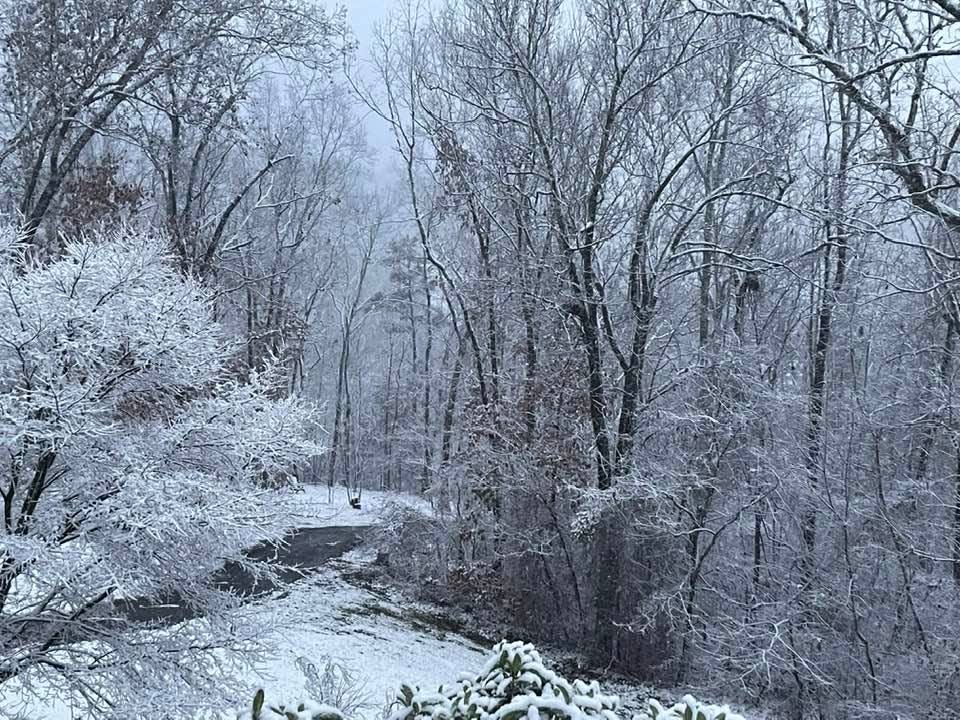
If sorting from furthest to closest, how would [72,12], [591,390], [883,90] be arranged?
[591,390], [72,12], [883,90]

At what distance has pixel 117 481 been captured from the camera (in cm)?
487

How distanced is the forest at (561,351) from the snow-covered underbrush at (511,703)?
2597 millimetres

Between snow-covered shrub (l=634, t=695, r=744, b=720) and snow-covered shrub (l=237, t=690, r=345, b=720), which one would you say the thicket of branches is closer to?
snow-covered shrub (l=634, t=695, r=744, b=720)

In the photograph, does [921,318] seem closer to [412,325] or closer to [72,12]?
[72,12]

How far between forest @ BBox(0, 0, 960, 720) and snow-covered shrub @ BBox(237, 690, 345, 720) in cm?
251

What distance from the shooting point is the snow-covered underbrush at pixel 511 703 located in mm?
2277

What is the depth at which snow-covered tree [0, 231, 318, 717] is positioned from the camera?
15.4ft

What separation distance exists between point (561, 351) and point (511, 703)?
36.1 feet

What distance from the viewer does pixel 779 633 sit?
9672 mm

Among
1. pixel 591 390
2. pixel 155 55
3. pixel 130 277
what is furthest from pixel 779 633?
pixel 155 55

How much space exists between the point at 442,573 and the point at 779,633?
21.5 ft

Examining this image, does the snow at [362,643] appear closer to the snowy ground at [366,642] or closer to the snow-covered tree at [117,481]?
the snowy ground at [366,642]

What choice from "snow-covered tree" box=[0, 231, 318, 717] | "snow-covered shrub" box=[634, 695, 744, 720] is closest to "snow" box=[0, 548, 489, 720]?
"snow-covered tree" box=[0, 231, 318, 717]

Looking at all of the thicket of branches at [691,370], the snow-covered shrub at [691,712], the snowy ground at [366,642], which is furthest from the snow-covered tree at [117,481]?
the thicket of branches at [691,370]
